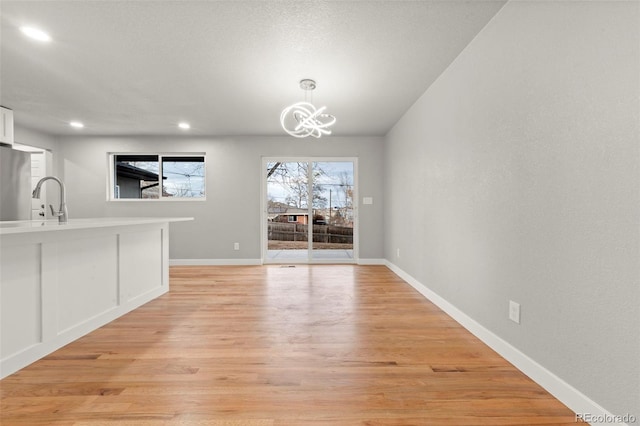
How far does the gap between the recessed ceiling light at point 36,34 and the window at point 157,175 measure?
10.2ft

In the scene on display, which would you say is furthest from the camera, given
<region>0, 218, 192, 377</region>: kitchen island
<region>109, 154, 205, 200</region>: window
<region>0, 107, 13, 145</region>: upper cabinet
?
<region>109, 154, 205, 200</region>: window

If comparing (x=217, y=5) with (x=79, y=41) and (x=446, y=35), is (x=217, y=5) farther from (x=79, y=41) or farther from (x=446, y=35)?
(x=446, y=35)

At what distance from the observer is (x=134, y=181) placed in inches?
214

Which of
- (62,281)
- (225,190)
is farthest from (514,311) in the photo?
(225,190)

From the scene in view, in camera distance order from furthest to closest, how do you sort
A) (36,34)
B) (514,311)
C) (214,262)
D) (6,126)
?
(214,262) < (6,126) < (36,34) < (514,311)

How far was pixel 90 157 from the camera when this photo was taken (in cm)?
523

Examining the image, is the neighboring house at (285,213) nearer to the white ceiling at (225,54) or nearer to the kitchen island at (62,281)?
the white ceiling at (225,54)

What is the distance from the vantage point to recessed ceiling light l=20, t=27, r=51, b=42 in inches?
85.2

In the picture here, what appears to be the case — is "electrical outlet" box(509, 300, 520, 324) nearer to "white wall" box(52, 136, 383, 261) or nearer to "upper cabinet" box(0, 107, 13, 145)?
"white wall" box(52, 136, 383, 261)

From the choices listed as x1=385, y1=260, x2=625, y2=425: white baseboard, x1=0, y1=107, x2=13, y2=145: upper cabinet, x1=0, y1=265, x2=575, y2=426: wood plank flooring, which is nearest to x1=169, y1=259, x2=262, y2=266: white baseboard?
x1=0, y1=265, x2=575, y2=426: wood plank flooring

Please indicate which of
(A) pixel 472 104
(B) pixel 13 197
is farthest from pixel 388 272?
(B) pixel 13 197

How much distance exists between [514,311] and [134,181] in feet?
20.8

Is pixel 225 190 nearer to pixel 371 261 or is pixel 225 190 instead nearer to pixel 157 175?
pixel 157 175

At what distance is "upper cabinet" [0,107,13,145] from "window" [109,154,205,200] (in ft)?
5.02
